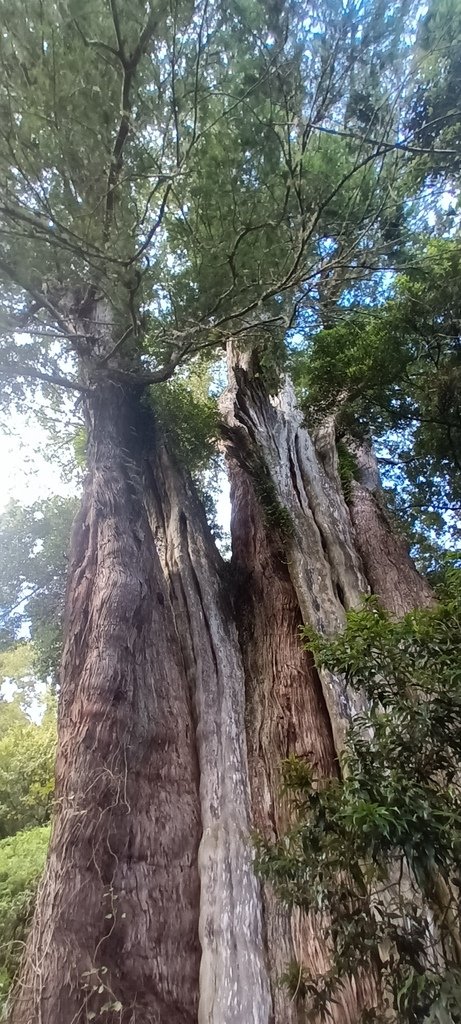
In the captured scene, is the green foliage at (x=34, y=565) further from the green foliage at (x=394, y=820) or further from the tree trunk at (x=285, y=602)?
the green foliage at (x=394, y=820)

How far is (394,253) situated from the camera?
264 inches

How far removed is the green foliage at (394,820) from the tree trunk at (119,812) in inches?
47.5

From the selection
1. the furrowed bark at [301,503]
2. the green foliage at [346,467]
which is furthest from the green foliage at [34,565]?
the green foliage at [346,467]

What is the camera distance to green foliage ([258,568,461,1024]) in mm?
2020

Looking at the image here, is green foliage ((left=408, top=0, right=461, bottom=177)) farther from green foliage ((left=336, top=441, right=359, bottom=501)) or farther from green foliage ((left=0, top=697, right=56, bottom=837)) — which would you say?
green foliage ((left=0, top=697, right=56, bottom=837))

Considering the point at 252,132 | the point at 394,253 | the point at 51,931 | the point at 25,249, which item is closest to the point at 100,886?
the point at 51,931

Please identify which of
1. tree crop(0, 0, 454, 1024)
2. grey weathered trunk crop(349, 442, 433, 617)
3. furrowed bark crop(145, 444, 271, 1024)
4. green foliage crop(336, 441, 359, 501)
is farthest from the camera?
green foliage crop(336, 441, 359, 501)

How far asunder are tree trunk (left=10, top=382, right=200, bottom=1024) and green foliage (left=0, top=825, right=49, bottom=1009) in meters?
0.51

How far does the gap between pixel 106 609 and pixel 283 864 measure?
267cm

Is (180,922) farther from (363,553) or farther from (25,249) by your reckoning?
(25,249)

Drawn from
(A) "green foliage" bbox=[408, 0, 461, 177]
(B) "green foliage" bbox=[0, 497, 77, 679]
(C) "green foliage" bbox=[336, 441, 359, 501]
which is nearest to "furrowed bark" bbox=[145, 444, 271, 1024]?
(C) "green foliage" bbox=[336, 441, 359, 501]

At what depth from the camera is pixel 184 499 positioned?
6.59 metres

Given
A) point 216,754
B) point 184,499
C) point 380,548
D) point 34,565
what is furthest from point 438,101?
point 34,565

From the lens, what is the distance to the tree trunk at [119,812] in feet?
10.0
